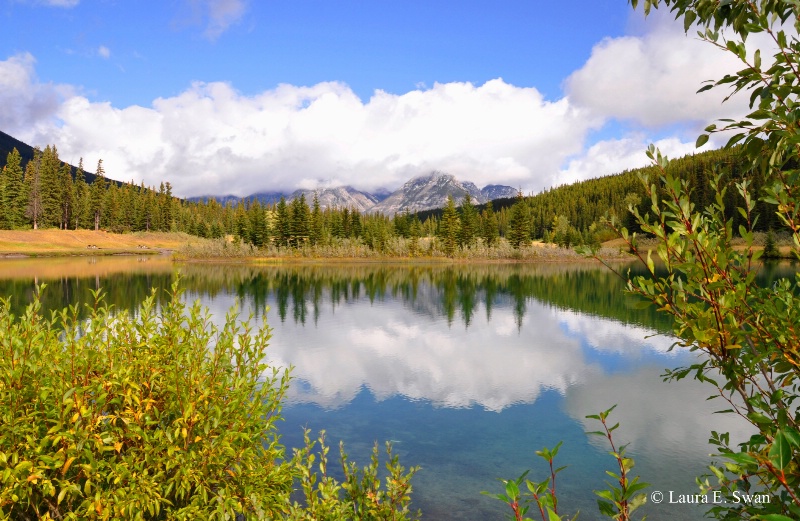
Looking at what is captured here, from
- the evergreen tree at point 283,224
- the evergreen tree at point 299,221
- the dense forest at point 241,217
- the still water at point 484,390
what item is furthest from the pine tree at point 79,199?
the still water at point 484,390

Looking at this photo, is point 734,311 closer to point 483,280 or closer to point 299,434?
point 299,434

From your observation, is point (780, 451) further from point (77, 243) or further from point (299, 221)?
point (77, 243)

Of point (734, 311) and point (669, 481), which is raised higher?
point (734, 311)

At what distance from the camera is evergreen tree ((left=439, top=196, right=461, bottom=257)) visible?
110625mm

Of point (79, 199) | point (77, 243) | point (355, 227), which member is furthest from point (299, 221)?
point (79, 199)

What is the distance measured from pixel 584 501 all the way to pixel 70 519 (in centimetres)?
1025

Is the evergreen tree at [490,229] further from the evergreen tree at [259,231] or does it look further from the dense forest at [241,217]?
the evergreen tree at [259,231]

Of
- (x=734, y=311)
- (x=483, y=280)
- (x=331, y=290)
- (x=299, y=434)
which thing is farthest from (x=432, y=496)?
(x=483, y=280)

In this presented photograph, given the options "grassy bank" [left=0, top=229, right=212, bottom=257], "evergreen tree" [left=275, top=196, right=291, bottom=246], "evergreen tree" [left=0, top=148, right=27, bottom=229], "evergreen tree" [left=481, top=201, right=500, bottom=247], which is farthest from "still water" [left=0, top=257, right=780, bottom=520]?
"evergreen tree" [left=0, top=148, right=27, bottom=229]

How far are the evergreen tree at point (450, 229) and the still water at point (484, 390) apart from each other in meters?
65.6

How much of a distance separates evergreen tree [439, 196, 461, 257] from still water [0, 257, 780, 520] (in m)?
65.6

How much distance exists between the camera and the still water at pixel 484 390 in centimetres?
1227

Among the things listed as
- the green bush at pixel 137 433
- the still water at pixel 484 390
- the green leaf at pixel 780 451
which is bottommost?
the still water at pixel 484 390

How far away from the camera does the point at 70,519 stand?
4.23 m
